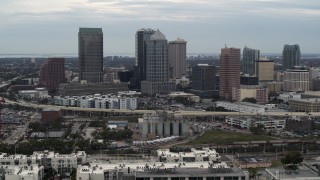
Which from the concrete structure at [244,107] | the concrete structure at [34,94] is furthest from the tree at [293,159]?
the concrete structure at [34,94]

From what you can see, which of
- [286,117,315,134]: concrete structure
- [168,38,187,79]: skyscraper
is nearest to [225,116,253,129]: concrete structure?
[286,117,315,134]: concrete structure

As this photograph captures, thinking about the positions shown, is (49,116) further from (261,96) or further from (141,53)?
(141,53)

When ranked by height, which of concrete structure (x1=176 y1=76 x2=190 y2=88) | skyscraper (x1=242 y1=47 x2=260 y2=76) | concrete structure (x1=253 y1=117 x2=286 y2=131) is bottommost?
concrete structure (x1=253 y1=117 x2=286 y2=131)

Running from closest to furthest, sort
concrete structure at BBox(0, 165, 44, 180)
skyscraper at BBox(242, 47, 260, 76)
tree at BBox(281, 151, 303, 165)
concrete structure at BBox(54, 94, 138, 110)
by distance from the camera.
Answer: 1. concrete structure at BBox(0, 165, 44, 180)
2. tree at BBox(281, 151, 303, 165)
3. concrete structure at BBox(54, 94, 138, 110)
4. skyscraper at BBox(242, 47, 260, 76)

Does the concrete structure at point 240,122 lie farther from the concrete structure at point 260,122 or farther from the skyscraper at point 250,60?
the skyscraper at point 250,60

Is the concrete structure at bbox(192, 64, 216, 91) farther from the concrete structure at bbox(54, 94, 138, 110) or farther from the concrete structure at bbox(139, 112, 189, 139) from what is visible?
the concrete structure at bbox(139, 112, 189, 139)

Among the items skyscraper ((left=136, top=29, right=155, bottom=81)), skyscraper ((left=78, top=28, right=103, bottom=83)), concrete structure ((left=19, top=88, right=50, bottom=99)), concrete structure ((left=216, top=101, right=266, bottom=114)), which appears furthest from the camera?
skyscraper ((left=136, top=29, right=155, bottom=81))

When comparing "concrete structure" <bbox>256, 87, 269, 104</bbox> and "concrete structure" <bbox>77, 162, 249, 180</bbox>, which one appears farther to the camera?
"concrete structure" <bbox>256, 87, 269, 104</bbox>
